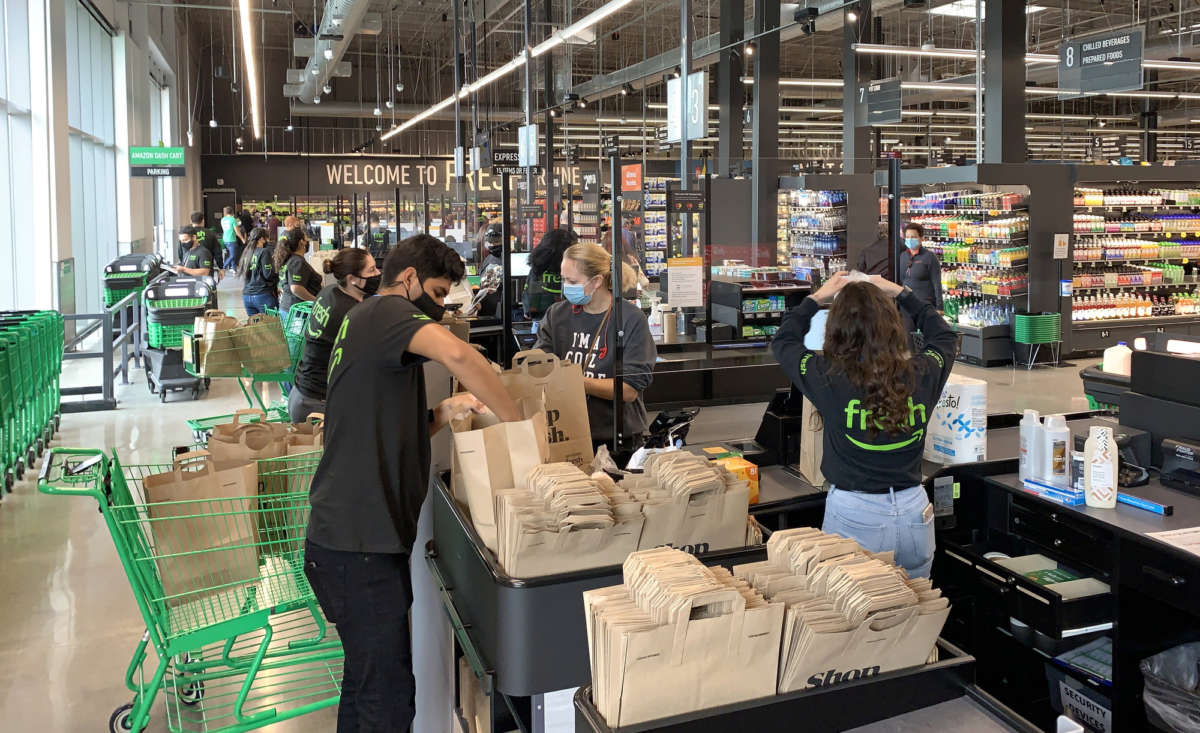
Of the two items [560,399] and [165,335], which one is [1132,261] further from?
[560,399]

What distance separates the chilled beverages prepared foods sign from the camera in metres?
16.4

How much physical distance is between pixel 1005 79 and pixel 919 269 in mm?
2113

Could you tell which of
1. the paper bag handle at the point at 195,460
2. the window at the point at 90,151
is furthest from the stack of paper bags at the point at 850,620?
the window at the point at 90,151

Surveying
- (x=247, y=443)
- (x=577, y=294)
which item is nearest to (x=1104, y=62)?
(x=577, y=294)

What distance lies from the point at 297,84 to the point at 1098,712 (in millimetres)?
21168

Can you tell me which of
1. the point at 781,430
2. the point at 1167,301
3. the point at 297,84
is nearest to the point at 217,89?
the point at 297,84

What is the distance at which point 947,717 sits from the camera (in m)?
1.76

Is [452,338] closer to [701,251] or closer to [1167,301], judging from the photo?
[701,251]

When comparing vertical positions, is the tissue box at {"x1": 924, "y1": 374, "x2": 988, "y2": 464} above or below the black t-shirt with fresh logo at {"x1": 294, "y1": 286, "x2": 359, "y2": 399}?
below

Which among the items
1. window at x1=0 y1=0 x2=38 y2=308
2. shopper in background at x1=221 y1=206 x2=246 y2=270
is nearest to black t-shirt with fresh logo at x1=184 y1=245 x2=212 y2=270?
window at x1=0 y1=0 x2=38 y2=308

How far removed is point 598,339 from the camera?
168 inches

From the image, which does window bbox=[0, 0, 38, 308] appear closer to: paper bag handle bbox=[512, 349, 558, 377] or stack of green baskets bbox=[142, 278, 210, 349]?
stack of green baskets bbox=[142, 278, 210, 349]

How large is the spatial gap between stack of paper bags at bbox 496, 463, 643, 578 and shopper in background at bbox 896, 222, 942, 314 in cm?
924

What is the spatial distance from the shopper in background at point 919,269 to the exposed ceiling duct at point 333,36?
23.1 feet
